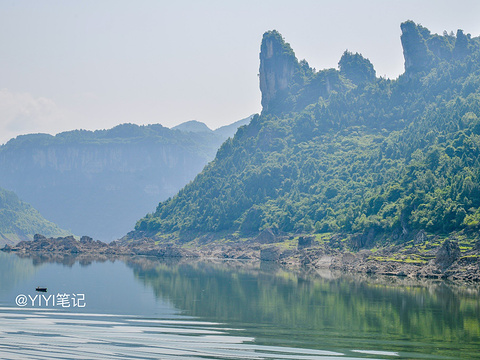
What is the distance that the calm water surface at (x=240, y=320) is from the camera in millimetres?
49062

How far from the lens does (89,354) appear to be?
155ft

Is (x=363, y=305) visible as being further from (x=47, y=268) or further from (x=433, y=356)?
(x=47, y=268)

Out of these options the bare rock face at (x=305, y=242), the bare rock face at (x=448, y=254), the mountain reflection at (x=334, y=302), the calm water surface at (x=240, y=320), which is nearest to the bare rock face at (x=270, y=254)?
the bare rock face at (x=305, y=242)

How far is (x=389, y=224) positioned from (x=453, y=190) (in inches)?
698

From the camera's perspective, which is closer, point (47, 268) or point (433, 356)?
point (433, 356)

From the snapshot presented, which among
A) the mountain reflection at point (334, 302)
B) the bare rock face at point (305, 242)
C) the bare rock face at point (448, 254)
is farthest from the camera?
the bare rock face at point (305, 242)

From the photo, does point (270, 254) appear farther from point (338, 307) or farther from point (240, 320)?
point (240, 320)

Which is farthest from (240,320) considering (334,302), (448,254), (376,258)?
(376,258)

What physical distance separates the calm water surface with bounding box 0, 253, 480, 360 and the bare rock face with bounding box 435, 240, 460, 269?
8.49 metres

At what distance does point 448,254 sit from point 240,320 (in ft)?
191

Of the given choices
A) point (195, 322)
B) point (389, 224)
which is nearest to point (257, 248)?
point (389, 224)

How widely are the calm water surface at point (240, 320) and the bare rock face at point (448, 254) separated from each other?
8.49 meters

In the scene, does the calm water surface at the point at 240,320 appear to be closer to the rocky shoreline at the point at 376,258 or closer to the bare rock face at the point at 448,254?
the rocky shoreline at the point at 376,258

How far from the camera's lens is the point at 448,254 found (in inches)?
4402
